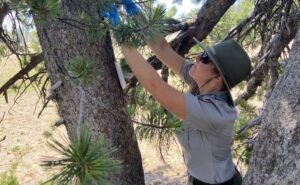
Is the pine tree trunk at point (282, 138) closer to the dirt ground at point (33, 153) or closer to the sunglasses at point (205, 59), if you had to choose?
the sunglasses at point (205, 59)

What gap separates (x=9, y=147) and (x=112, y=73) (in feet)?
22.0

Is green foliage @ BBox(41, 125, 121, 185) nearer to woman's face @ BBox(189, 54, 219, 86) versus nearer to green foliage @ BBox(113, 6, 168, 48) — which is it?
green foliage @ BBox(113, 6, 168, 48)

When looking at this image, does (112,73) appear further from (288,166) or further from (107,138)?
(288,166)

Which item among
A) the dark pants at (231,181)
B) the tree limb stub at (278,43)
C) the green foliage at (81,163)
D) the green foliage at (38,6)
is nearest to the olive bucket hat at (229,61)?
the dark pants at (231,181)

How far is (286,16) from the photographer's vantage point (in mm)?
2096

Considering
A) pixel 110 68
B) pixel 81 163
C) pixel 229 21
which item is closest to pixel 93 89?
pixel 110 68

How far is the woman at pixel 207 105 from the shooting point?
1.39 m

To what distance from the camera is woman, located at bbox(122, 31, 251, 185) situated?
1.39 meters

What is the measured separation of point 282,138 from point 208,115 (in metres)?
0.30

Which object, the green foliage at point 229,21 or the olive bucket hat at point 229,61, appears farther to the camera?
the green foliage at point 229,21

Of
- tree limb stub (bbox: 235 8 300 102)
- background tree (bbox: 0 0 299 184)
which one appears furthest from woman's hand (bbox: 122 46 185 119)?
tree limb stub (bbox: 235 8 300 102)

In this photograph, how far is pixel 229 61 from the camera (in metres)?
1.54

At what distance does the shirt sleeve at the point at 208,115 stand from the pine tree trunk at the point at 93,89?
384 mm

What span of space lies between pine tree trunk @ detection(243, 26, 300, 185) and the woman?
0.74 ft
